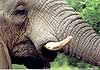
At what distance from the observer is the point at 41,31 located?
5902 millimetres

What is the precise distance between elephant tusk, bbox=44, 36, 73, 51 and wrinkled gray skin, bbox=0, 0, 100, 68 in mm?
78

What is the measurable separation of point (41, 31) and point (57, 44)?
37cm

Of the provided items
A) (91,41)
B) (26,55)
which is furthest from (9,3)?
(91,41)

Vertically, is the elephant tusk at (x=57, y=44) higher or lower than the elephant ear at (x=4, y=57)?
higher

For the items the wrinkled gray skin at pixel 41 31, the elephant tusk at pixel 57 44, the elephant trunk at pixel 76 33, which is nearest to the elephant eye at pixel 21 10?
the wrinkled gray skin at pixel 41 31

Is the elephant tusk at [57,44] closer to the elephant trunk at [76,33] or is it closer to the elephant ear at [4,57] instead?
the elephant trunk at [76,33]

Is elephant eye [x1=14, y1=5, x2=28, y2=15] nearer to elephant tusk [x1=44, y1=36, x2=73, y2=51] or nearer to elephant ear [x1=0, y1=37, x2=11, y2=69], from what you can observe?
elephant ear [x1=0, y1=37, x2=11, y2=69]

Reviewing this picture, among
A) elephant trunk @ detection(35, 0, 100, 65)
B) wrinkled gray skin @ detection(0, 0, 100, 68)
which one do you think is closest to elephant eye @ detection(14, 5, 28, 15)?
wrinkled gray skin @ detection(0, 0, 100, 68)

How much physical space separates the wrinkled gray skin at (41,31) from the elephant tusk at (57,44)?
0.26 feet

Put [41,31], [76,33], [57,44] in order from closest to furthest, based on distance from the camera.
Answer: [57,44], [76,33], [41,31]

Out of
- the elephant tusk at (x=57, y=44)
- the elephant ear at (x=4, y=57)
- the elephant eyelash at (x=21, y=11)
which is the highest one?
the elephant eyelash at (x=21, y=11)

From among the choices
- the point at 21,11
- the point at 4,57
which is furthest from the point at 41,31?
the point at 4,57

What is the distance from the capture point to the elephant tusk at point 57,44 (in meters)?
5.45

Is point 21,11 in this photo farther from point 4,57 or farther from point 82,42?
point 82,42
